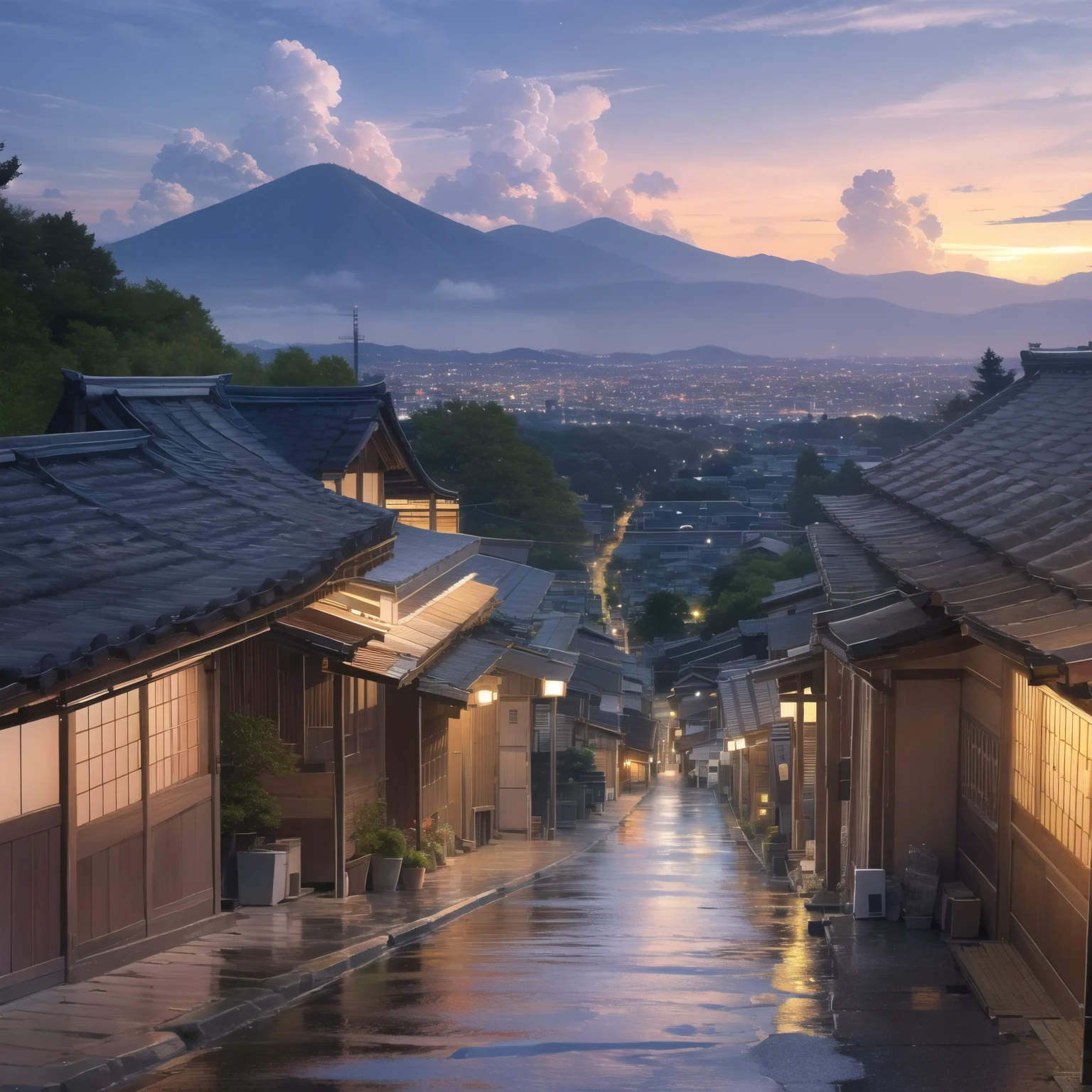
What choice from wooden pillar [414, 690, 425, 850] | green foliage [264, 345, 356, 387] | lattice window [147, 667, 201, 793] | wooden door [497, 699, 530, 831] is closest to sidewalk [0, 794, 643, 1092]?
lattice window [147, 667, 201, 793]

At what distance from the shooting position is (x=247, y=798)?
1334 cm

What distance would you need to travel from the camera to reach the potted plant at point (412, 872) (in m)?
16.5

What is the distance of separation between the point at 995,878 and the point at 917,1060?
10.4 ft

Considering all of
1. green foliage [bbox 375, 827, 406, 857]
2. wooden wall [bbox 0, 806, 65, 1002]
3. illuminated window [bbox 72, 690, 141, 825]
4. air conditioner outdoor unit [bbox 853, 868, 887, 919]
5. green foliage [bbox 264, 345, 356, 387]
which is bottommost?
green foliage [bbox 375, 827, 406, 857]

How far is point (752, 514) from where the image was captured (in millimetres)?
107562

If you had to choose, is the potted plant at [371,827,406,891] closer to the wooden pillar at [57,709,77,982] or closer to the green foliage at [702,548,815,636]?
the wooden pillar at [57,709,77,982]

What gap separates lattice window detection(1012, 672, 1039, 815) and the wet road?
1.98m

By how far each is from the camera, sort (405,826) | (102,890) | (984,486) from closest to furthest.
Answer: (102,890) → (984,486) → (405,826)

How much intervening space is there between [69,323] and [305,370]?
14.6m

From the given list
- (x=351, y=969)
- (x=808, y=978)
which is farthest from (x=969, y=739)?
(x=351, y=969)

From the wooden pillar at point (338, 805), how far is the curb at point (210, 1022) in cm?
224

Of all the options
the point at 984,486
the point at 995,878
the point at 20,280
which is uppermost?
the point at 20,280

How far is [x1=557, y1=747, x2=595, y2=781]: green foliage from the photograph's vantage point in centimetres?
3734

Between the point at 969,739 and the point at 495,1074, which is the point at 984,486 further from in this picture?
the point at 495,1074
